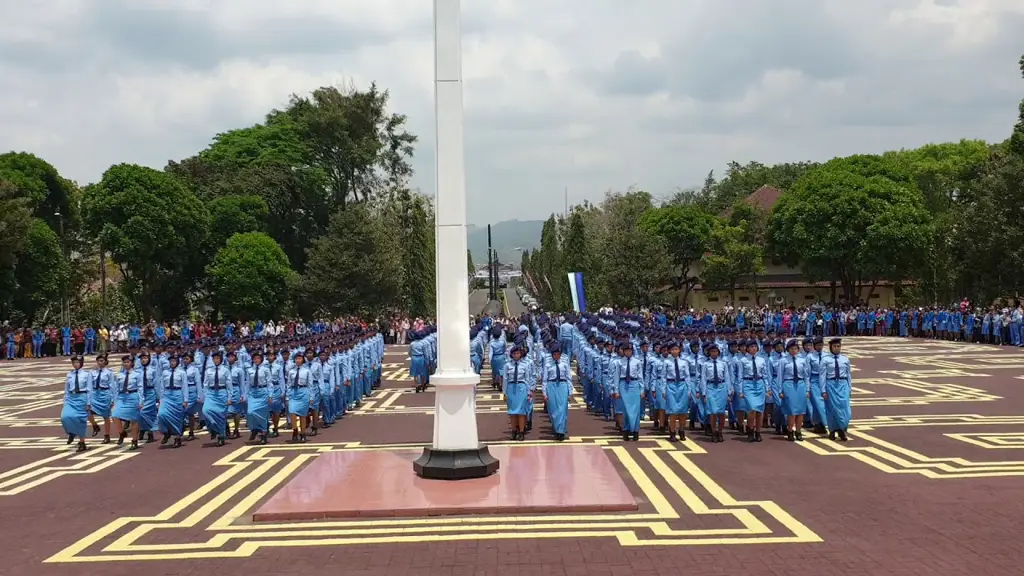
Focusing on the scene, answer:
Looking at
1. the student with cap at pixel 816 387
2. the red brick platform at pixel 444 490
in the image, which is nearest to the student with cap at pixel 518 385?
the red brick platform at pixel 444 490

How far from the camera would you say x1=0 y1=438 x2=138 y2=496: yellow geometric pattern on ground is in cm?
1082

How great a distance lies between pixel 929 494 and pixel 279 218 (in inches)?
1746

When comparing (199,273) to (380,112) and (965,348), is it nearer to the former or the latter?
(380,112)

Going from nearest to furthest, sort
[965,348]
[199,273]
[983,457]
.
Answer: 1. [983,457]
2. [965,348]
3. [199,273]

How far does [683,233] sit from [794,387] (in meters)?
38.9

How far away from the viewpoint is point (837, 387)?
12477 millimetres

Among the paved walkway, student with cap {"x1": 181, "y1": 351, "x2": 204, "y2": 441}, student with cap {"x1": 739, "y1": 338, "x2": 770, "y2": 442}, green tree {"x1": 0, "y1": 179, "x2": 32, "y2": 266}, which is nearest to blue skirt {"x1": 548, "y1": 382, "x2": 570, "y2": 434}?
the paved walkway

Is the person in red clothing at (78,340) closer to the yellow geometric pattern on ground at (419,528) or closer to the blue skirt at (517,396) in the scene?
the blue skirt at (517,396)

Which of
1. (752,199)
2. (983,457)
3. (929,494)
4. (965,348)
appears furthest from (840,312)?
(929,494)

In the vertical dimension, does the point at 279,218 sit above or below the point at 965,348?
above

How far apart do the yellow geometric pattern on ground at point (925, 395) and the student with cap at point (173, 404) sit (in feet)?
43.2

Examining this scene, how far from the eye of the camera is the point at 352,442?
1323 cm

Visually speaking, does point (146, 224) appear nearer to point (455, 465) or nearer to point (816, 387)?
point (455, 465)

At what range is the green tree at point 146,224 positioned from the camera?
3819 cm
